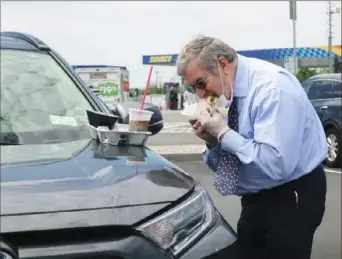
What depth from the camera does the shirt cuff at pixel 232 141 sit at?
245 cm

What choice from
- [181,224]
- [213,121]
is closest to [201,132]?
[213,121]

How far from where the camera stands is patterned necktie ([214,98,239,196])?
2.63 meters

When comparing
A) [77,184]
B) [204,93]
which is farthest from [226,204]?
[77,184]

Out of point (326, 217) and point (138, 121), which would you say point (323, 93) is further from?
point (138, 121)

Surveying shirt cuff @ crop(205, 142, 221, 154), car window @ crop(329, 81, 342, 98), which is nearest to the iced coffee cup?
shirt cuff @ crop(205, 142, 221, 154)

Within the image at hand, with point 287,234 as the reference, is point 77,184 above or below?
above

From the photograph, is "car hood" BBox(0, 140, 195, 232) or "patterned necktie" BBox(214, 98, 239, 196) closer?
"car hood" BBox(0, 140, 195, 232)

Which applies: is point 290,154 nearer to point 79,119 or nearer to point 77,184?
point 77,184

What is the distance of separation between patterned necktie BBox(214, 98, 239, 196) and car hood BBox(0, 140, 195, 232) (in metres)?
0.16

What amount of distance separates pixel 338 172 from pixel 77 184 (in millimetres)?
8553

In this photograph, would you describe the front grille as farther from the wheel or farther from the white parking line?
the wheel

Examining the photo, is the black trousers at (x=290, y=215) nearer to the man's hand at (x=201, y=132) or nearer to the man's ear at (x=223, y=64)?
the man's hand at (x=201, y=132)

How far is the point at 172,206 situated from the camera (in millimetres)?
2250

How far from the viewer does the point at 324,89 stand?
11.3 meters
